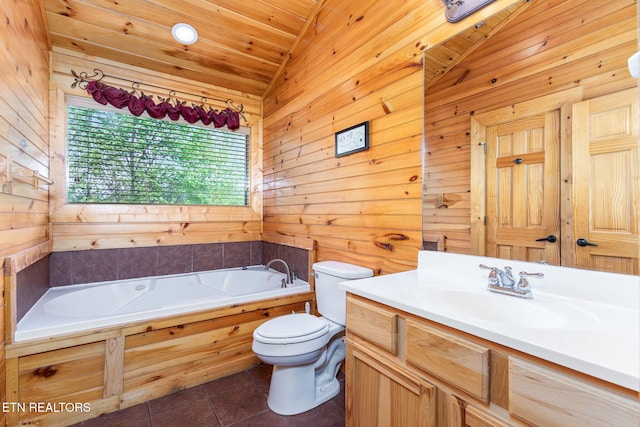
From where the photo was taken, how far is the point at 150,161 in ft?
9.12

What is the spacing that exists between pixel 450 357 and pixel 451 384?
3.1 inches

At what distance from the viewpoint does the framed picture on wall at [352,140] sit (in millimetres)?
1937

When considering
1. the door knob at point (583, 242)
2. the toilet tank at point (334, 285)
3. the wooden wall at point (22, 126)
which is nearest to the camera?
the door knob at point (583, 242)

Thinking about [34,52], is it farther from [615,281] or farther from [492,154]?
[615,281]

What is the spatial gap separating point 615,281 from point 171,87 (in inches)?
133

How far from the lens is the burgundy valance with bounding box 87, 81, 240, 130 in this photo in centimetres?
251

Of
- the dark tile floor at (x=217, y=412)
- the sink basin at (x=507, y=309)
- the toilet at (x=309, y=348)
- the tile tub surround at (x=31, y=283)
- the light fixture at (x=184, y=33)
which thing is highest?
the light fixture at (x=184, y=33)

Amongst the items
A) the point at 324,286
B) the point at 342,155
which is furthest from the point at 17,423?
the point at 342,155

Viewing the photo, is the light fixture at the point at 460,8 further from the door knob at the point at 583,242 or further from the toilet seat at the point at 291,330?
the toilet seat at the point at 291,330

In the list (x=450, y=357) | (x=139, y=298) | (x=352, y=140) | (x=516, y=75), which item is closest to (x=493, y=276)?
(x=450, y=357)

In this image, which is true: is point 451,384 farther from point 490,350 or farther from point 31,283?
point 31,283

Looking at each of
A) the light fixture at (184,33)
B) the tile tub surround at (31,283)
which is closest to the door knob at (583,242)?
the tile tub surround at (31,283)

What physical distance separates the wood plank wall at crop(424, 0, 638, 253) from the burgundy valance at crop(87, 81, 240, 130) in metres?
2.21

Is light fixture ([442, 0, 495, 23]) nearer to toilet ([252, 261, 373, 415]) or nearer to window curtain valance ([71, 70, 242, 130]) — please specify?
toilet ([252, 261, 373, 415])
